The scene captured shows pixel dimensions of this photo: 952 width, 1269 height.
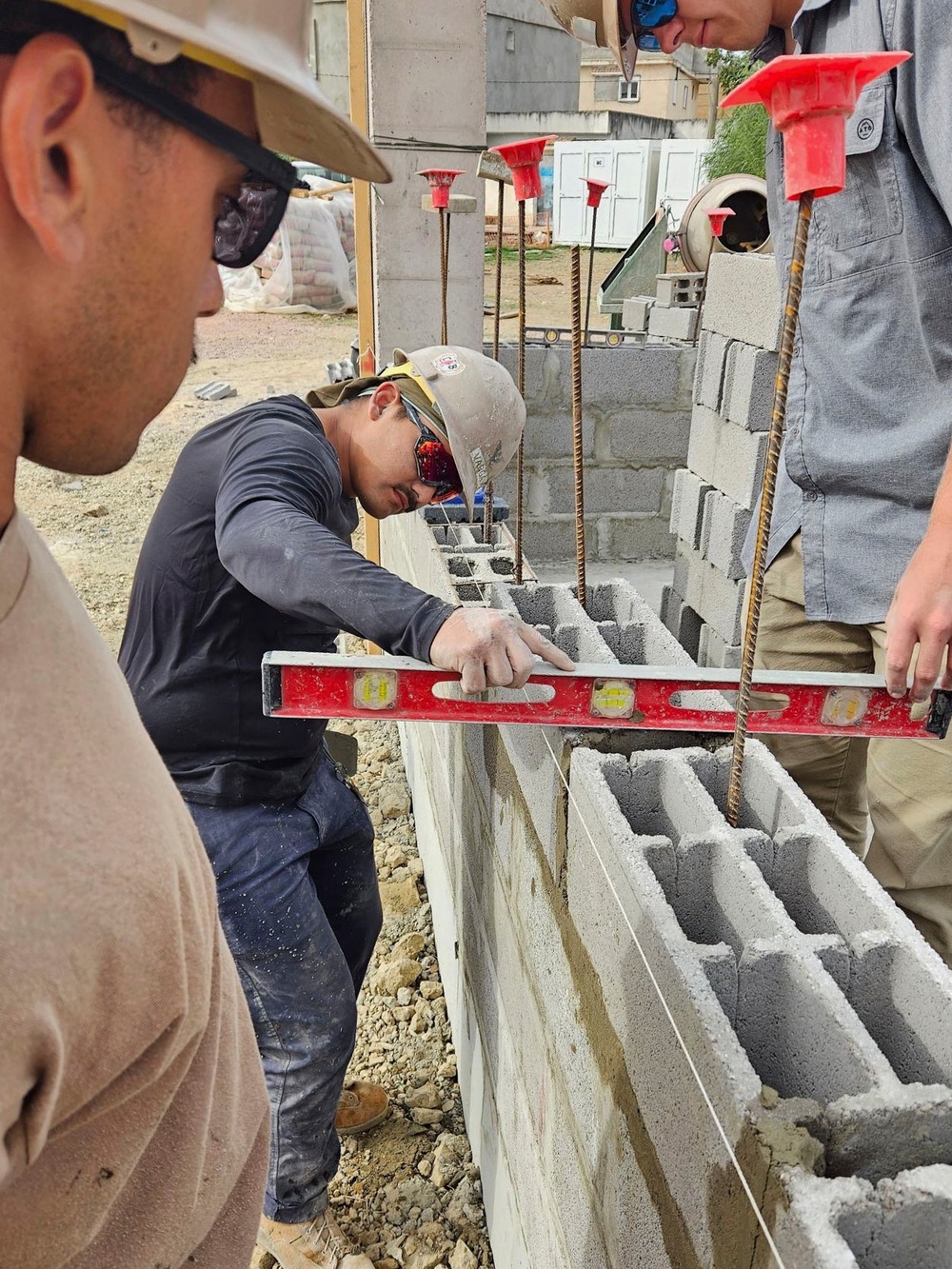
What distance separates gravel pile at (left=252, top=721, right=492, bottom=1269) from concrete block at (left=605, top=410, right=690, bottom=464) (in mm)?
3513

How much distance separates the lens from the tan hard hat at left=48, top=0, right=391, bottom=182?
2.35 ft

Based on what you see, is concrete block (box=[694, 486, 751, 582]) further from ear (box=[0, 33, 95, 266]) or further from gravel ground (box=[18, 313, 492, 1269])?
ear (box=[0, 33, 95, 266])

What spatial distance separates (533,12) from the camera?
31.2m

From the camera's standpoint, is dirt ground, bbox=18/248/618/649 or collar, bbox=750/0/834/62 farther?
dirt ground, bbox=18/248/618/649

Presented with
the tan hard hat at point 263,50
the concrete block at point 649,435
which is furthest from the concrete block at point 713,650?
the tan hard hat at point 263,50

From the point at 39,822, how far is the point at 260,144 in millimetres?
567

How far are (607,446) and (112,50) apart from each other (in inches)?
256

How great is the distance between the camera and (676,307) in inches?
303

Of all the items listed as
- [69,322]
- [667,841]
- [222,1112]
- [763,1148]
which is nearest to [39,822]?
[69,322]

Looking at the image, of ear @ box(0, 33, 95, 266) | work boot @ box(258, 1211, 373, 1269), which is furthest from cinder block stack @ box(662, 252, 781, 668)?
ear @ box(0, 33, 95, 266)

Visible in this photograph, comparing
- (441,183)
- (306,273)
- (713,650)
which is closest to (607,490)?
(713,650)

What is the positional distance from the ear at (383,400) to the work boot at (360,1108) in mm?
2073

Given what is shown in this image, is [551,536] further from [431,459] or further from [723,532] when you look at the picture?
[431,459]

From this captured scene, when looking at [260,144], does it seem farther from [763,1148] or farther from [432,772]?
[432,772]
